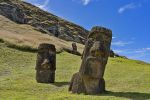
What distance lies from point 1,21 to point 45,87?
59.6m

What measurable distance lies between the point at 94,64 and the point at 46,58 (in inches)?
504

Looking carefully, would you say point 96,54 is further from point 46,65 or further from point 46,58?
point 46,58

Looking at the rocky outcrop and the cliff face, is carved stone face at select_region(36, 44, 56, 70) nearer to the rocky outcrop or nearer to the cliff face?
the cliff face

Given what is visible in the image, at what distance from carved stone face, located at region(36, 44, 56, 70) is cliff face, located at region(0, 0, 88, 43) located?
63.4 meters

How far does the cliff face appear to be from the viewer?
111m

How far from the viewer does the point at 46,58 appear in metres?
42.4

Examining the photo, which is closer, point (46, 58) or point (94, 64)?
point (94, 64)

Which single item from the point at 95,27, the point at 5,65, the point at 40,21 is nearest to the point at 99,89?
the point at 95,27

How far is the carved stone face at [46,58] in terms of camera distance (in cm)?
4178

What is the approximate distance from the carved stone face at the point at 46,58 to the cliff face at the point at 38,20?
63375mm

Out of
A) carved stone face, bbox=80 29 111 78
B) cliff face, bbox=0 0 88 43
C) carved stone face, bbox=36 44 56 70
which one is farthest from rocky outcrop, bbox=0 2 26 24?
carved stone face, bbox=80 29 111 78

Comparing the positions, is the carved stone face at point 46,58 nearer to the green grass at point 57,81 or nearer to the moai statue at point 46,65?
the moai statue at point 46,65

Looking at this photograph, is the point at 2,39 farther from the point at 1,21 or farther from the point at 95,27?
the point at 95,27

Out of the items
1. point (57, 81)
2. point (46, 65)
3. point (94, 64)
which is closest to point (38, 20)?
point (57, 81)
